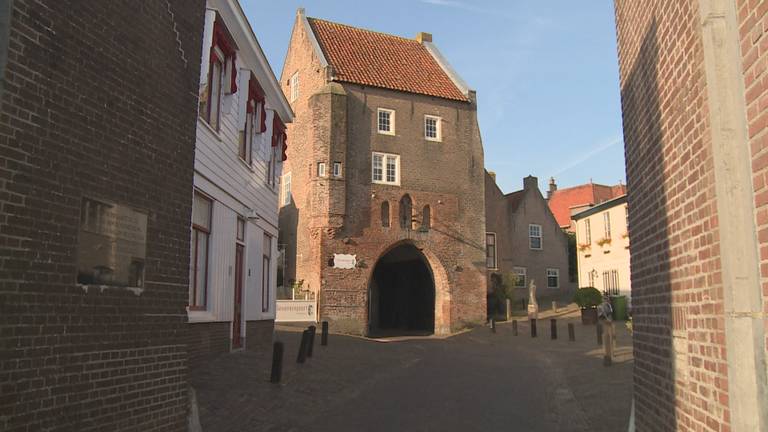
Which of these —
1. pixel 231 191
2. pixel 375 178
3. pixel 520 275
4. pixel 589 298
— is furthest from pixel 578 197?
pixel 231 191

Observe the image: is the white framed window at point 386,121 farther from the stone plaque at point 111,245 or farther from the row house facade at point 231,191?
the stone plaque at point 111,245

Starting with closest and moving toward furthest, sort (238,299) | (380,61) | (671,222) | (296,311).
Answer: (671,222), (238,299), (296,311), (380,61)

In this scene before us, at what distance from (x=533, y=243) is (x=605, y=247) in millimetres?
9404

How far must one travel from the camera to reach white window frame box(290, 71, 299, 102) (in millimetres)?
35688

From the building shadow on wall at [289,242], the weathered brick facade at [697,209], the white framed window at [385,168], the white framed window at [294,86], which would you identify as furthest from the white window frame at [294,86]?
the weathered brick facade at [697,209]

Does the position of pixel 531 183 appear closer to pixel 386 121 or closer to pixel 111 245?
pixel 386 121

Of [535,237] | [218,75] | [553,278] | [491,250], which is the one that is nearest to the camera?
[218,75]

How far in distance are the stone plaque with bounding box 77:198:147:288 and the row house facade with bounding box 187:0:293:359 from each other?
4567 millimetres

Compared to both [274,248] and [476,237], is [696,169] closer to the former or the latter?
[274,248]

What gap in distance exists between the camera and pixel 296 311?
29.4 metres

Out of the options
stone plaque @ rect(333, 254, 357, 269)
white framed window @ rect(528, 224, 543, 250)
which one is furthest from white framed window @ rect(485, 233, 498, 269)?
stone plaque @ rect(333, 254, 357, 269)

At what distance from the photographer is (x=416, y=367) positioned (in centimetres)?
1708

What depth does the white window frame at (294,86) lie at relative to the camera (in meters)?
35.7

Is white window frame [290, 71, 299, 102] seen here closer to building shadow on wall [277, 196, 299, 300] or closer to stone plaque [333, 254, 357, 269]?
building shadow on wall [277, 196, 299, 300]
